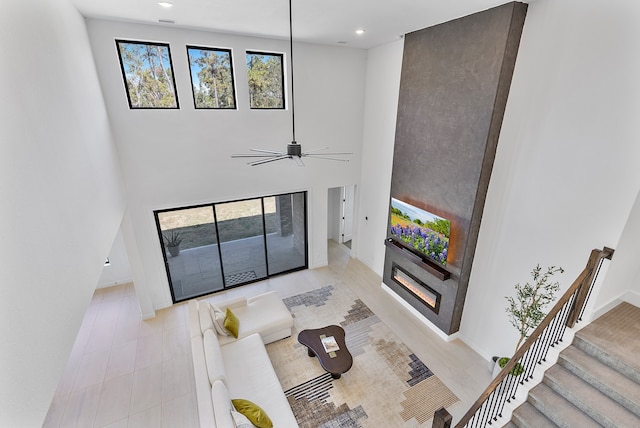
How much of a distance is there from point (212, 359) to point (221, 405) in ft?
2.47

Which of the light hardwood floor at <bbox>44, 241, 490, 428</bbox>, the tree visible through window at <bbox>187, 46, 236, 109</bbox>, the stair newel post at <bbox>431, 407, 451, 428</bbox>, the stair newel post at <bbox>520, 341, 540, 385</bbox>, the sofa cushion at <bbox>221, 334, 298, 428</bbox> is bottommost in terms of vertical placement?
the light hardwood floor at <bbox>44, 241, 490, 428</bbox>

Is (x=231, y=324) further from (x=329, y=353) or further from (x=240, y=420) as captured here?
(x=240, y=420)

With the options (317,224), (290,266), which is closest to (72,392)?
(290,266)

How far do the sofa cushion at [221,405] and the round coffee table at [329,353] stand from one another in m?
1.59

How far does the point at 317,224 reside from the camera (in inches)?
299

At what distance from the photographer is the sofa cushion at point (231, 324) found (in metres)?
4.91

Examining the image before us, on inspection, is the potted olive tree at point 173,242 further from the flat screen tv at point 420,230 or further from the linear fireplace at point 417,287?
the linear fireplace at point 417,287

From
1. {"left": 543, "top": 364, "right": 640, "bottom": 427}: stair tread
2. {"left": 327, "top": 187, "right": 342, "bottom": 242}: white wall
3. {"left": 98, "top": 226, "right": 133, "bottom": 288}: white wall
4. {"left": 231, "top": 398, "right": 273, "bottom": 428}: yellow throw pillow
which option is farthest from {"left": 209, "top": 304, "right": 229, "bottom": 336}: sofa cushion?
{"left": 327, "top": 187, "right": 342, "bottom": 242}: white wall

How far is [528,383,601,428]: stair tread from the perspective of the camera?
2.90 m

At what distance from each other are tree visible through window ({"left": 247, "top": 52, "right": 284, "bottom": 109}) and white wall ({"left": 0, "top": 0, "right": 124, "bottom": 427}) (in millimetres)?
2848

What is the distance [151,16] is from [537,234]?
6.35 meters

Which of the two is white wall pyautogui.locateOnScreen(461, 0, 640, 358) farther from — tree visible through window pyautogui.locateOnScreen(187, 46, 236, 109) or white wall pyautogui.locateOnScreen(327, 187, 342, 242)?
white wall pyautogui.locateOnScreen(327, 187, 342, 242)

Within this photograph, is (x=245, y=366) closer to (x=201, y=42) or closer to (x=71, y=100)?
(x=71, y=100)

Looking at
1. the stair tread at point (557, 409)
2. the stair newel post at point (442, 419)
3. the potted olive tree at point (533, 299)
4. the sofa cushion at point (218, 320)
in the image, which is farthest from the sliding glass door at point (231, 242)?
the stair tread at point (557, 409)
